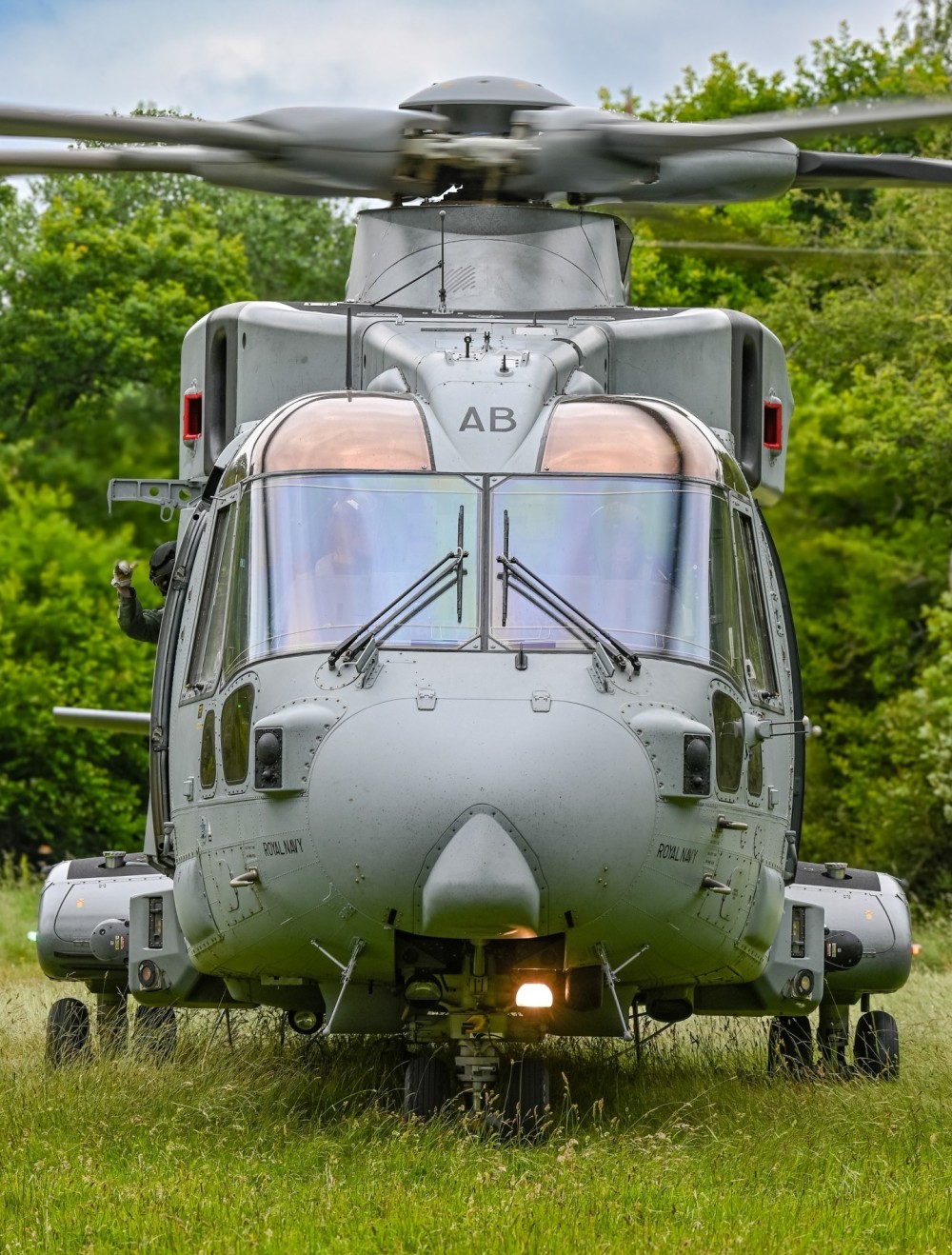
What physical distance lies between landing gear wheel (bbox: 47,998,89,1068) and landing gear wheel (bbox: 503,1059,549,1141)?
110 inches

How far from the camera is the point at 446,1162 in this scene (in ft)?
24.6

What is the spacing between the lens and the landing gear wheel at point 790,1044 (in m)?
10.7

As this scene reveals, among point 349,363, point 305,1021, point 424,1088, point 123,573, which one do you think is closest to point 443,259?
point 349,363

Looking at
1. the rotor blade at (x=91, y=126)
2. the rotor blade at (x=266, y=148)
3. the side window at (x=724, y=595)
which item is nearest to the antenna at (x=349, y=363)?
the rotor blade at (x=266, y=148)

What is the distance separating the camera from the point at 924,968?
729 inches

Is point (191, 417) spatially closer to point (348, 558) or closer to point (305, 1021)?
point (348, 558)

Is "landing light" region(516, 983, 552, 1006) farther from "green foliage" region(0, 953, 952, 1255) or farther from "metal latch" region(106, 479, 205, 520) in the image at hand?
"metal latch" region(106, 479, 205, 520)

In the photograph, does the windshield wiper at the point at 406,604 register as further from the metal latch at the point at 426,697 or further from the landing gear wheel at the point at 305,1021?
the landing gear wheel at the point at 305,1021

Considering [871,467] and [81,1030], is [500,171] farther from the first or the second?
[871,467]

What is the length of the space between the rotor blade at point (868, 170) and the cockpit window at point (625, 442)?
51.0 inches

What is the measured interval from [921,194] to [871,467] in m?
4.27

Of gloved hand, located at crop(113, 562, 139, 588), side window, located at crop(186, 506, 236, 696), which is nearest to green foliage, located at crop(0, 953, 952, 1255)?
side window, located at crop(186, 506, 236, 696)

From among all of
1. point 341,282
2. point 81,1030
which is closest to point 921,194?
point 341,282

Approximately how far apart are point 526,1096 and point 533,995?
0.67m
